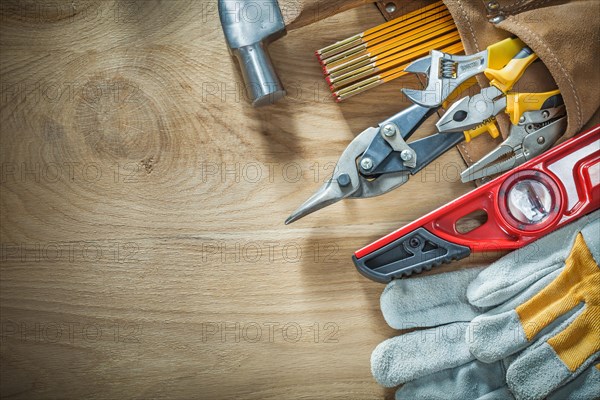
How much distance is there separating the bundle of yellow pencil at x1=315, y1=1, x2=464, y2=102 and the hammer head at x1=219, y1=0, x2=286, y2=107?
86mm

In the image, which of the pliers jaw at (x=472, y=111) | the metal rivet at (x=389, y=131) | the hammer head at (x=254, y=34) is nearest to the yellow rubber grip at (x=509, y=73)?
the pliers jaw at (x=472, y=111)

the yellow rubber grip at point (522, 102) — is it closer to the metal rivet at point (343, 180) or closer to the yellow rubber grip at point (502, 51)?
the yellow rubber grip at point (502, 51)

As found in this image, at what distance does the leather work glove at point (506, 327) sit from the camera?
0.80 meters

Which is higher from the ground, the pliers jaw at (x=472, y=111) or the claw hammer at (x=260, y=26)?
the claw hammer at (x=260, y=26)

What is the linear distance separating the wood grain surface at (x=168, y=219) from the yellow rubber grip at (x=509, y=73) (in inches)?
7.3

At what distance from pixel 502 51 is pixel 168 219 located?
501 millimetres

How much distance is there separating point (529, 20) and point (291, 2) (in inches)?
12.1

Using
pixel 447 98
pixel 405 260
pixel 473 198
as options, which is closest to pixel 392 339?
pixel 405 260

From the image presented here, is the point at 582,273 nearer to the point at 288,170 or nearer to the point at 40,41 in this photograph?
the point at 288,170

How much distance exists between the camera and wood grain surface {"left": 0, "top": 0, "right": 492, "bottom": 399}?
2.83 ft

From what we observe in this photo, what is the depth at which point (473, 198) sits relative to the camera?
2.72 ft

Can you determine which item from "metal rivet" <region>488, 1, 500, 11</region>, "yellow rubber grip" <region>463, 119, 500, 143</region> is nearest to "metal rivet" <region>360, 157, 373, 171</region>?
"yellow rubber grip" <region>463, 119, 500, 143</region>

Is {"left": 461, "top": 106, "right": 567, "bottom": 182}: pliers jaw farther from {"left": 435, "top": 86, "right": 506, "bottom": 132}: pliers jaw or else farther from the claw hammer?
the claw hammer

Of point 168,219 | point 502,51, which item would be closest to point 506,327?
point 502,51
